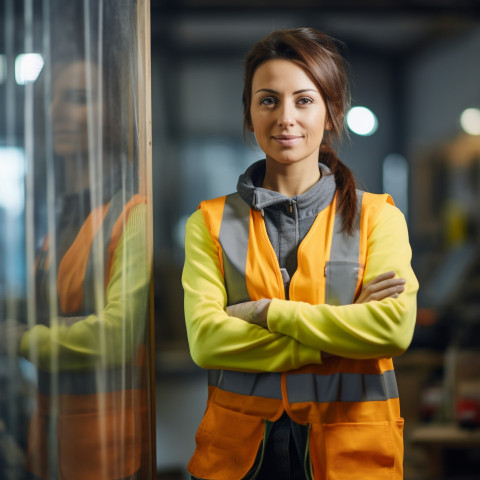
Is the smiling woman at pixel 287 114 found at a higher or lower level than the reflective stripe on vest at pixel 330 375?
higher

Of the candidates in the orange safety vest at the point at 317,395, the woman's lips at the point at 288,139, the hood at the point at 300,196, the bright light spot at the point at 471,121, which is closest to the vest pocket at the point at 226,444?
the orange safety vest at the point at 317,395

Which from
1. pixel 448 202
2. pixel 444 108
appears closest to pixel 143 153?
pixel 448 202

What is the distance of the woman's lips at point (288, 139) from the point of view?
4.18ft

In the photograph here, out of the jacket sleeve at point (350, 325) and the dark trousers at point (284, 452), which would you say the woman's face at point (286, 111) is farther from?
the dark trousers at point (284, 452)

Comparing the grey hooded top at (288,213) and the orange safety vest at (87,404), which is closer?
the orange safety vest at (87,404)

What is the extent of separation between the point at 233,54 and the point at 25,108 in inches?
243

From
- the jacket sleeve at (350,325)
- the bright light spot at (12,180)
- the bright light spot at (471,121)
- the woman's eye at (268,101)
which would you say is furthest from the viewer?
the bright light spot at (471,121)

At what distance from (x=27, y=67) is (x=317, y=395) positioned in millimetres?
773

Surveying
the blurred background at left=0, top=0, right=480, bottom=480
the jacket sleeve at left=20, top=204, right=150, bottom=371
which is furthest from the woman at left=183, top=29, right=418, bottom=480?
the blurred background at left=0, top=0, right=480, bottom=480

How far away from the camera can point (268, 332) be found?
121cm

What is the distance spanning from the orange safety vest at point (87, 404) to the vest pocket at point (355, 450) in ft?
1.27

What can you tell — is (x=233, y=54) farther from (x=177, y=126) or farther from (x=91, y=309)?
(x=91, y=309)

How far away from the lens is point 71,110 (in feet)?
3.77

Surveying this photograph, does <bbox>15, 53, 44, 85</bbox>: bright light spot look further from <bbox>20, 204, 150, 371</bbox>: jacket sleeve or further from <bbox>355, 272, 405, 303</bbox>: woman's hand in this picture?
<bbox>355, 272, 405, 303</bbox>: woman's hand
